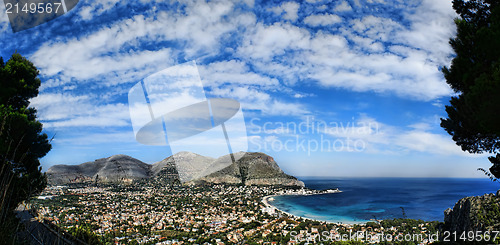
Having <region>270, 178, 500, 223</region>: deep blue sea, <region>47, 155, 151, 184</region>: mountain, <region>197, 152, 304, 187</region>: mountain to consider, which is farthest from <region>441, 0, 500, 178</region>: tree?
<region>197, 152, 304, 187</region>: mountain

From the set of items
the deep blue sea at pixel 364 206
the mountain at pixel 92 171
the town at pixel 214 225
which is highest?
the mountain at pixel 92 171

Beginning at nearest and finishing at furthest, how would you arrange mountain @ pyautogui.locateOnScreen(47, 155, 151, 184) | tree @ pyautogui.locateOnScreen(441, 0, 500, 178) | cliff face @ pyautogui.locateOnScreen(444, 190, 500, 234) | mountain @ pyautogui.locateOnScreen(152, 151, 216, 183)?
tree @ pyautogui.locateOnScreen(441, 0, 500, 178), cliff face @ pyautogui.locateOnScreen(444, 190, 500, 234), mountain @ pyautogui.locateOnScreen(47, 155, 151, 184), mountain @ pyautogui.locateOnScreen(152, 151, 216, 183)

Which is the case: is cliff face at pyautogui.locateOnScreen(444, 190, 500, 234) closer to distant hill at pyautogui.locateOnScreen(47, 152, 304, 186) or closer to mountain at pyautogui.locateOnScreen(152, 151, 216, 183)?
distant hill at pyautogui.locateOnScreen(47, 152, 304, 186)

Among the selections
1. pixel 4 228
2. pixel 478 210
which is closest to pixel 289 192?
pixel 478 210

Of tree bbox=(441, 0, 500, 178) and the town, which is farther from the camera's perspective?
the town

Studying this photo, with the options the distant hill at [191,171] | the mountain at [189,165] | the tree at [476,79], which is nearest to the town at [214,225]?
the tree at [476,79]

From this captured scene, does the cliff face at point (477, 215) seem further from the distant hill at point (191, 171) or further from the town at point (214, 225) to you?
the distant hill at point (191, 171)

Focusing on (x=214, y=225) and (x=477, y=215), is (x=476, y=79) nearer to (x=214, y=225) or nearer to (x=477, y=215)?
(x=477, y=215)
